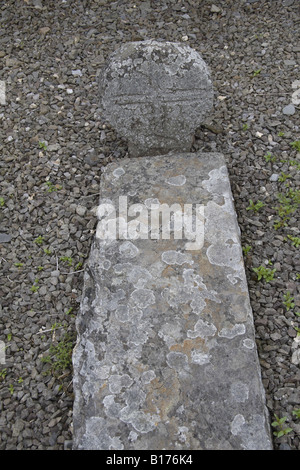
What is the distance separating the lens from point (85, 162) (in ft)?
11.7

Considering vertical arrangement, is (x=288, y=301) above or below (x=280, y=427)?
above

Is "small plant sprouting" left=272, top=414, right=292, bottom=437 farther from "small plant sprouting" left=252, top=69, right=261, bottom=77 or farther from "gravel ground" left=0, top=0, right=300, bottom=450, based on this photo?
"small plant sprouting" left=252, top=69, right=261, bottom=77

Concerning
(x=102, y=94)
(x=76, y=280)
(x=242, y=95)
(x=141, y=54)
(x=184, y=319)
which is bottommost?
(x=76, y=280)

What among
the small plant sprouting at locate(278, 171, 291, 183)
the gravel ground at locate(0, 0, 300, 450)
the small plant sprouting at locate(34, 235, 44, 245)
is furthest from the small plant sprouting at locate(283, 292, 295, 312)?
the small plant sprouting at locate(34, 235, 44, 245)

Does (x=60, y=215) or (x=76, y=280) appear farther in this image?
(x=60, y=215)

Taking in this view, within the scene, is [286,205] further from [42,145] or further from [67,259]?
[42,145]

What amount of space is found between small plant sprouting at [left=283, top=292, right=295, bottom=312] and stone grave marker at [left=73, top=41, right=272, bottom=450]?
0.30m

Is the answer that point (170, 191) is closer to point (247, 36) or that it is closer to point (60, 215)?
point (60, 215)

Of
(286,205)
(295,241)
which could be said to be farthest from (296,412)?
(286,205)

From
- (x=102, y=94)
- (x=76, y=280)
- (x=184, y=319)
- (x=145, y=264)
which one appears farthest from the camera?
(x=102, y=94)

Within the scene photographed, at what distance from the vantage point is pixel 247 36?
4.30 meters

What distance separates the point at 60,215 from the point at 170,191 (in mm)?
745

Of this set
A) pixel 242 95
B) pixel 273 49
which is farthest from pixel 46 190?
pixel 273 49

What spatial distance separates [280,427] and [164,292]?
0.86 m
